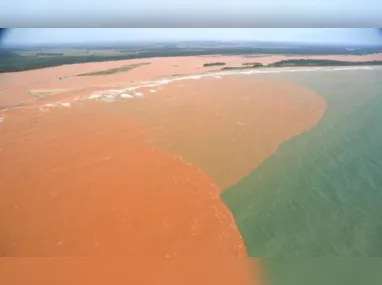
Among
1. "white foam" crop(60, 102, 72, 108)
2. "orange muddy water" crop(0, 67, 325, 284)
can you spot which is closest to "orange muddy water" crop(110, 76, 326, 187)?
"orange muddy water" crop(0, 67, 325, 284)

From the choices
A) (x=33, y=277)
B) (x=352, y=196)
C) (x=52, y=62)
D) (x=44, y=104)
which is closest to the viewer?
(x=33, y=277)

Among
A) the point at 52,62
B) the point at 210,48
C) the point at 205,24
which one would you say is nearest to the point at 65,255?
the point at 52,62

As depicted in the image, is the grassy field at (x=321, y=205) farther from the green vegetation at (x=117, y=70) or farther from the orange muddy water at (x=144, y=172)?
the green vegetation at (x=117, y=70)

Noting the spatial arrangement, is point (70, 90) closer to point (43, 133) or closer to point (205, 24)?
point (43, 133)

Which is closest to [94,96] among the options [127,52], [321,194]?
[127,52]

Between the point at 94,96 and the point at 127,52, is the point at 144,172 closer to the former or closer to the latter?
the point at 94,96

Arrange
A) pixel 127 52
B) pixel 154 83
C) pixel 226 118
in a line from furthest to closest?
pixel 127 52
pixel 154 83
pixel 226 118

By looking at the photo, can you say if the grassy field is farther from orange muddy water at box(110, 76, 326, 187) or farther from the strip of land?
the strip of land
